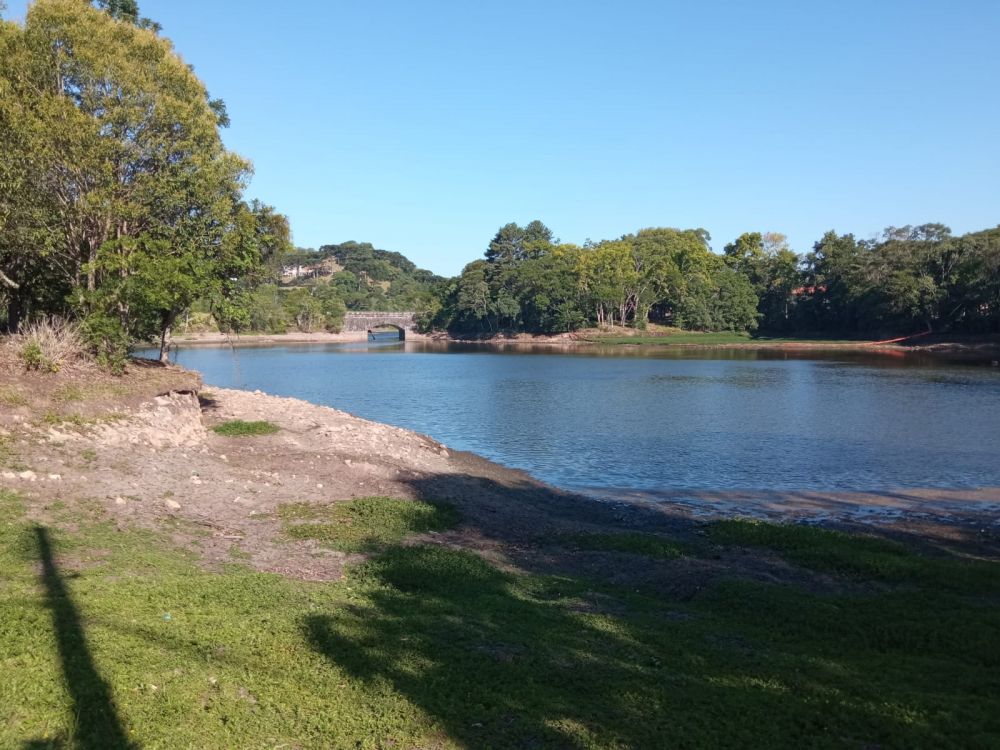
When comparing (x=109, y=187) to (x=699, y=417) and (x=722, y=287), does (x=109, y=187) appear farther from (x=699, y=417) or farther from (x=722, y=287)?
(x=722, y=287)

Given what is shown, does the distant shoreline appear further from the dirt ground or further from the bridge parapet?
the dirt ground

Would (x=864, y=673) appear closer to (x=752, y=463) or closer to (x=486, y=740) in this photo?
(x=486, y=740)

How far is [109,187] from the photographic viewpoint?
68.9 ft

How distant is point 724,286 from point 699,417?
310ft

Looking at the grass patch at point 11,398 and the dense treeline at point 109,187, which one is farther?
the dense treeline at point 109,187

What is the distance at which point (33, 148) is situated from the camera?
19.7 metres

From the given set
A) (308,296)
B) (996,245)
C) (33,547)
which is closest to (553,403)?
(33,547)

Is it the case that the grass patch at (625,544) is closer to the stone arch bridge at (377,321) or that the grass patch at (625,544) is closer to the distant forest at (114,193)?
the distant forest at (114,193)

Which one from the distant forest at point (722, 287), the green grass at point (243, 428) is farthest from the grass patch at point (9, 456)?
the distant forest at point (722, 287)

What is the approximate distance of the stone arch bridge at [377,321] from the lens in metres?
154

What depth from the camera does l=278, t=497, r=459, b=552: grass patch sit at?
12.3m

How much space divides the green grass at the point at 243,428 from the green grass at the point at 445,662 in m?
10.8

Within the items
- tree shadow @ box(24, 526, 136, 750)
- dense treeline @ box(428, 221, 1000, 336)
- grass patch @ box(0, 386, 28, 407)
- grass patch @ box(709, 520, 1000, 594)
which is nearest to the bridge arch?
dense treeline @ box(428, 221, 1000, 336)

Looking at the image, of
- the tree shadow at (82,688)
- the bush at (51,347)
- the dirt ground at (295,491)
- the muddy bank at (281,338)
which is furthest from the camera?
the muddy bank at (281,338)
